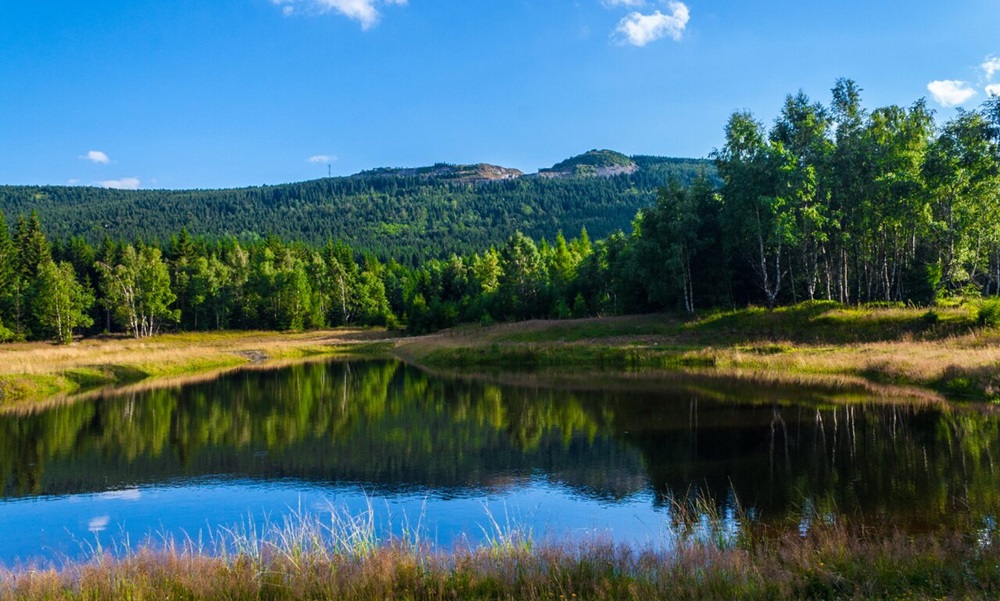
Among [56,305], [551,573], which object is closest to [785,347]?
[551,573]

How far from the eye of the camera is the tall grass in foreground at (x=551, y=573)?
8.49 meters

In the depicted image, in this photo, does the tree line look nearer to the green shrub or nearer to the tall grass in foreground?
the green shrub

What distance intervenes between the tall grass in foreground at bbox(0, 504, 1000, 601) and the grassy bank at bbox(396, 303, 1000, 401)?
20.8 meters

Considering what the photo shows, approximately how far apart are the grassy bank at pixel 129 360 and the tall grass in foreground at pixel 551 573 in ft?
110

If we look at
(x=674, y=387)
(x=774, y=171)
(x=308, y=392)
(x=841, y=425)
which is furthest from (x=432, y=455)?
(x=774, y=171)

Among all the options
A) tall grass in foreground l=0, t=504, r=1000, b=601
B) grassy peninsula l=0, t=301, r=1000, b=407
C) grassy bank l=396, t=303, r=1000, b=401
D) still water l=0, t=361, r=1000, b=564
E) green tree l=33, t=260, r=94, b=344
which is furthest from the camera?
green tree l=33, t=260, r=94, b=344

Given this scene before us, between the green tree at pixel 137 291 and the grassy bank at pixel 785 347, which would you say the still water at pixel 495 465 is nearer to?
the grassy bank at pixel 785 347

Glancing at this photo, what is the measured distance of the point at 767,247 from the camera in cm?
5566

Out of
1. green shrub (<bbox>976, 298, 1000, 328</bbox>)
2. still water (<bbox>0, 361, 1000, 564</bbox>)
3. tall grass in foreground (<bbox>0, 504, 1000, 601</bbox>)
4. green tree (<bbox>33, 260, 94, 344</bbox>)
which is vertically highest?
green tree (<bbox>33, 260, 94, 344</bbox>)

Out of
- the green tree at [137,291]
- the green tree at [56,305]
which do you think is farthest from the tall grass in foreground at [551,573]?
the green tree at [137,291]

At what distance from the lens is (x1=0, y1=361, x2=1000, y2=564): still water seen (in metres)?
14.6

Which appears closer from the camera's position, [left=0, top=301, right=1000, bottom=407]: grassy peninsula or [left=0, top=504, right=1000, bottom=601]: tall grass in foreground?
[left=0, top=504, right=1000, bottom=601]: tall grass in foreground

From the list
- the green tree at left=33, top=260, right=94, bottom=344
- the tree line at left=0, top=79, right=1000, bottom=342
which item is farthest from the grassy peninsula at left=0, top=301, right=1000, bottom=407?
the green tree at left=33, top=260, right=94, bottom=344

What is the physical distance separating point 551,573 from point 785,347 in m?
38.5
